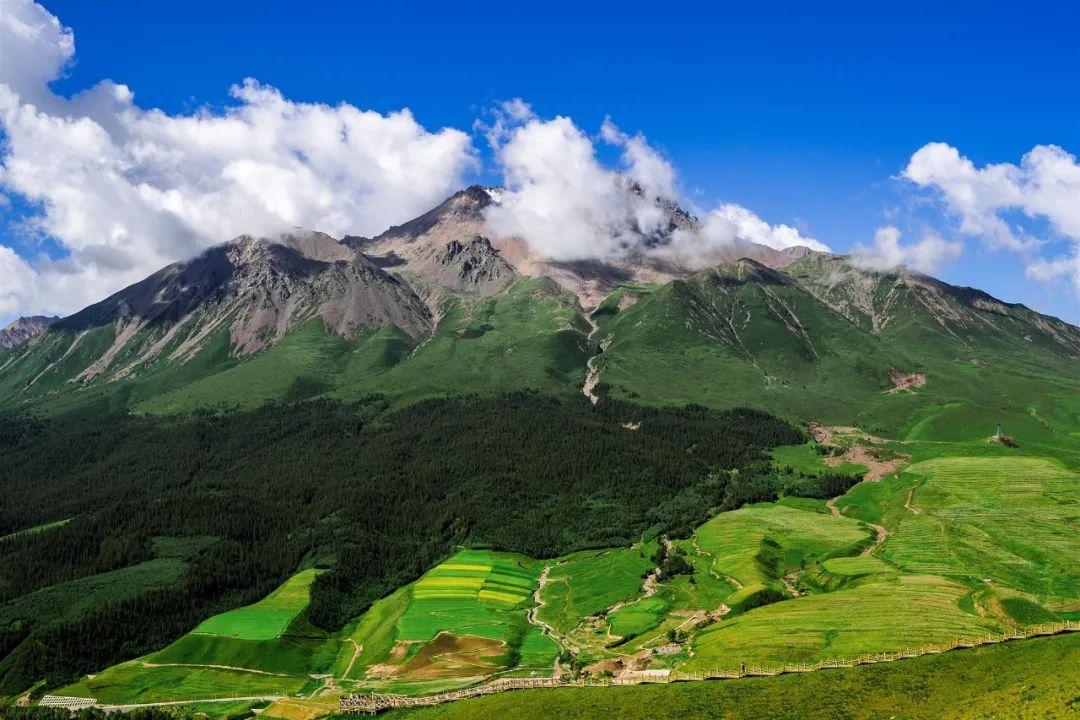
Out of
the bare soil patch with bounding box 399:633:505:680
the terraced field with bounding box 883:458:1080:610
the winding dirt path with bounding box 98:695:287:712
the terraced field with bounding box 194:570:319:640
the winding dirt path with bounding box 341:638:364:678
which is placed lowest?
the winding dirt path with bounding box 98:695:287:712

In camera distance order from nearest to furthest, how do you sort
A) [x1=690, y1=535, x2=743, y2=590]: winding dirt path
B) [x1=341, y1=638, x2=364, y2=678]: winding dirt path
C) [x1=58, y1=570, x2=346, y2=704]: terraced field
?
[x1=58, y1=570, x2=346, y2=704]: terraced field, [x1=341, y1=638, x2=364, y2=678]: winding dirt path, [x1=690, y1=535, x2=743, y2=590]: winding dirt path

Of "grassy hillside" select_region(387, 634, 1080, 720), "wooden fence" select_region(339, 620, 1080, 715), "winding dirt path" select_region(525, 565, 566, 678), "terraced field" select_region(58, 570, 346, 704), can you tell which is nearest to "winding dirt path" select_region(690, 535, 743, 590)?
"winding dirt path" select_region(525, 565, 566, 678)

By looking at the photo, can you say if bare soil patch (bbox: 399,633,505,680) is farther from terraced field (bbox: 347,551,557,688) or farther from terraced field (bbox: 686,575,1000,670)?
terraced field (bbox: 686,575,1000,670)

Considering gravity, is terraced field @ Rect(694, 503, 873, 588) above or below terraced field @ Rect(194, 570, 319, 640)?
above

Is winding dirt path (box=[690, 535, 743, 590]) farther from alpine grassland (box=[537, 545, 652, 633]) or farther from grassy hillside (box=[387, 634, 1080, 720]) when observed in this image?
grassy hillside (box=[387, 634, 1080, 720])

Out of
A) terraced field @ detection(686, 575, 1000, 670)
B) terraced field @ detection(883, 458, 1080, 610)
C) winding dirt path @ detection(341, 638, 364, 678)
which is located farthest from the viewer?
winding dirt path @ detection(341, 638, 364, 678)

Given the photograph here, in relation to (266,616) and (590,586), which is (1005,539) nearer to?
(590,586)

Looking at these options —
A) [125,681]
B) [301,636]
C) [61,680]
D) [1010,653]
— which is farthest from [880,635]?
[61,680]

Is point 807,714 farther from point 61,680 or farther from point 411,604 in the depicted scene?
point 61,680

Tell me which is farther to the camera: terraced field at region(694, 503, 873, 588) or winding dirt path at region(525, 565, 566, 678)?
terraced field at region(694, 503, 873, 588)
